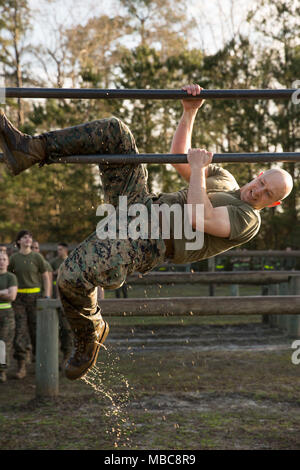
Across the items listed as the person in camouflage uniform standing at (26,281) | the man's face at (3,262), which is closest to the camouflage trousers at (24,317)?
the person in camouflage uniform standing at (26,281)

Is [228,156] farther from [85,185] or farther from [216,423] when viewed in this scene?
[85,185]

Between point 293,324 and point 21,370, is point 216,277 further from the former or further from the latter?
point 21,370

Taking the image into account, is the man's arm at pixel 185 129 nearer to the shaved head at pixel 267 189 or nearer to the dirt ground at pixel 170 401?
the shaved head at pixel 267 189

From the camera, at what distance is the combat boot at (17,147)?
9.06ft

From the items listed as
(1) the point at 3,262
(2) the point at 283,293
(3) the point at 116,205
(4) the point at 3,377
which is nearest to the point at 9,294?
(1) the point at 3,262

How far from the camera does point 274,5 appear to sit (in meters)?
19.0

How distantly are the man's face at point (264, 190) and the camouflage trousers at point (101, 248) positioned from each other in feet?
1.67

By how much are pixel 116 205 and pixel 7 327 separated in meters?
4.35

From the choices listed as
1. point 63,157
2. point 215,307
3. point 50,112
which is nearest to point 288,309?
point 215,307

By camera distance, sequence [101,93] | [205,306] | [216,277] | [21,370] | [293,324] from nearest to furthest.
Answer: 1. [101,93]
2. [205,306]
3. [21,370]
4. [216,277]
5. [293,324]

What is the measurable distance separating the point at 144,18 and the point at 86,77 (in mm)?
3934

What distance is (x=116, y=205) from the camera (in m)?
3.07

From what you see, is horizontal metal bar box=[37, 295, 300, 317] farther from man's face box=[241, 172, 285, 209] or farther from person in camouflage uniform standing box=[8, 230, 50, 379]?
man's face box=[241, 172, 285, 209]

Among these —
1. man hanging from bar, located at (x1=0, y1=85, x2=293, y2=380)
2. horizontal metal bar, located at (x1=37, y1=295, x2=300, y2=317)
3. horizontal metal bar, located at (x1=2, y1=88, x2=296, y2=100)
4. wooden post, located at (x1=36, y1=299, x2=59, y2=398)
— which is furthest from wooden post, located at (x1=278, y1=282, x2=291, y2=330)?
horizontal metal bar, located at (x1=2, y1=88, x2=296, y2=100)
